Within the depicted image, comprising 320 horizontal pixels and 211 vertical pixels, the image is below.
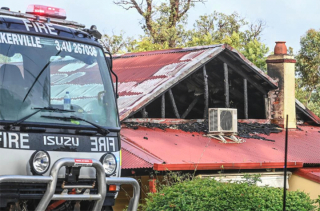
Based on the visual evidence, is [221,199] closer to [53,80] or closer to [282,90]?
[53,80]

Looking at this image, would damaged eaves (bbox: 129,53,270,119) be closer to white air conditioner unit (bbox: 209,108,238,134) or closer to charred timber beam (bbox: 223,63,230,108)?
charred timber beam (bbox: 223,63,230,108)

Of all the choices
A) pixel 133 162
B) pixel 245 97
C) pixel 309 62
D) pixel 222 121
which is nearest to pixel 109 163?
pixel 133 162

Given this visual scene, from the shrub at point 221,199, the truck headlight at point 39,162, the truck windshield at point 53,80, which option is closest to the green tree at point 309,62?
the shrub at point 221,199

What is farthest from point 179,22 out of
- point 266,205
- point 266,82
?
point 266,205

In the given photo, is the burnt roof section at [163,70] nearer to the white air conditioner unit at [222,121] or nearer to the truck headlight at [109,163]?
the white air conditioner unit at [222,121]

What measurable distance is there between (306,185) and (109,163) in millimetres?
7703

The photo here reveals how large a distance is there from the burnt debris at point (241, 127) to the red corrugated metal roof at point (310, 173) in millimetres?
1487

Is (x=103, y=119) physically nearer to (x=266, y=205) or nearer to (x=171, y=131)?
(x=266, y=205)

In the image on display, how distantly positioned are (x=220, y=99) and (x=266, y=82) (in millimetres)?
1445

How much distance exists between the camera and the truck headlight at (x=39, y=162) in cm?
727

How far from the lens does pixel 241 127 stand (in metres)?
16.3

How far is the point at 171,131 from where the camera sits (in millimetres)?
14609

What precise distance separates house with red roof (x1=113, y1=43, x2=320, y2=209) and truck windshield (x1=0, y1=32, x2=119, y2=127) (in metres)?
3.58

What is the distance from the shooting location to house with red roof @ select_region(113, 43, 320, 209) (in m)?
13.0
